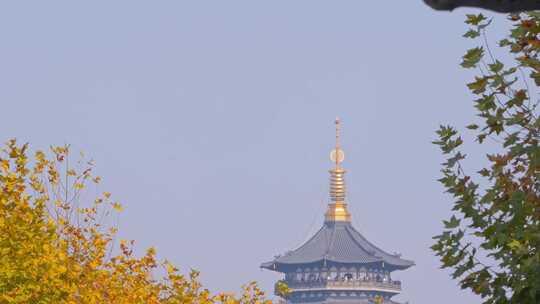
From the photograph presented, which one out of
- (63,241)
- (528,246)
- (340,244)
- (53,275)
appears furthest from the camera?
(340,244)

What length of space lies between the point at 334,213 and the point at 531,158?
129 metres

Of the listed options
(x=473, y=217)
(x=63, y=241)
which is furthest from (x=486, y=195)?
(x=63, y=241)

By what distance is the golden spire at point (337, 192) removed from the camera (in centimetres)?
13938

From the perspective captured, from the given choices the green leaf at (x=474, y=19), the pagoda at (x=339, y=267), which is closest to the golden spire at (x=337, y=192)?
the pagoda at (x=339, y=267)

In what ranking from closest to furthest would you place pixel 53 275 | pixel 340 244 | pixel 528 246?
pixel 528 246, pixel 53 275, pixel 340 244

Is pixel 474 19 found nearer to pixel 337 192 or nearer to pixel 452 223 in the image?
pixel 452 223

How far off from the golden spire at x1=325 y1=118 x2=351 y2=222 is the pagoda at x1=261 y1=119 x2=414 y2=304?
82.9 inches

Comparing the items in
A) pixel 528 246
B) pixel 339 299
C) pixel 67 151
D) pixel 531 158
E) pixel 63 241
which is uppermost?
pixel 339 299

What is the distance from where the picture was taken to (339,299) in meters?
136

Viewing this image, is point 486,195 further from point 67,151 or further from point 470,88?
point 67,151

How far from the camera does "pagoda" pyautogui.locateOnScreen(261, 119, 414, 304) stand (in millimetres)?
132125

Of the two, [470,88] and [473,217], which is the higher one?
→ [470,88]

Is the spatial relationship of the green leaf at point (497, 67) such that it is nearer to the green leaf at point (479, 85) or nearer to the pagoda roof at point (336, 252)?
the green leaf at point (479, 85)

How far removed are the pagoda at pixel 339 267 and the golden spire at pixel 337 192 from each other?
211 cm
